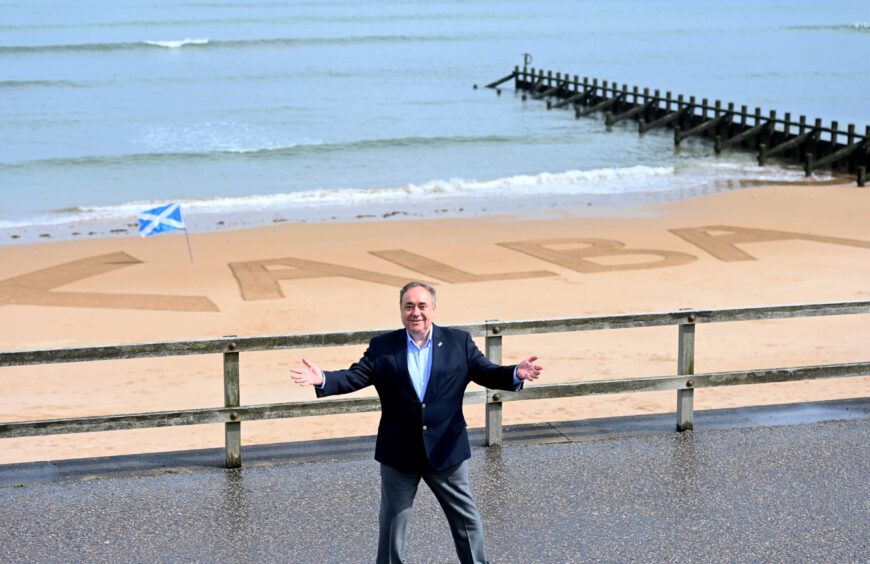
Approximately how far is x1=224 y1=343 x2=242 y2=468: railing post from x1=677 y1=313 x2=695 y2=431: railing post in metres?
3.16

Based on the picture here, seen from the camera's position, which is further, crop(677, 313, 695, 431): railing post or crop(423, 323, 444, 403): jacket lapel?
crop(677, 313, 695, 431): railing post

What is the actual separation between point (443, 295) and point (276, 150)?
26973 mm

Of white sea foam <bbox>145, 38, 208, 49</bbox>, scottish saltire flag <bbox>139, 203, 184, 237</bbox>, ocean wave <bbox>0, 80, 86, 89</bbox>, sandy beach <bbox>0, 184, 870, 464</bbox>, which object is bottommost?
sandy beach <bbox>0, 184, 870, 464</bbox>

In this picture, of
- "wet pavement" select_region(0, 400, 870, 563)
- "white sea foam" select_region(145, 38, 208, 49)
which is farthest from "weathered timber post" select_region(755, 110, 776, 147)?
"white sea foam" select_region(145, 38, 208, 49)

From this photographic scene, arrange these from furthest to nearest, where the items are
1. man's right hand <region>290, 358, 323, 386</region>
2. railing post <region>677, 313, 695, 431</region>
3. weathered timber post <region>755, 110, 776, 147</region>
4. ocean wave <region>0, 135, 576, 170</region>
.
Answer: ocean wave <region>0, 135, 576, 170</region> < weathered timber post <region>755, 110, 776, 147</region> < railing post <region>677, 313, 695, 431</region> < man's right hand <region>290, 358, 323, 386</region>

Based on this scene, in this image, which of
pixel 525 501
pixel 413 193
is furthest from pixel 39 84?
pixel 525 501

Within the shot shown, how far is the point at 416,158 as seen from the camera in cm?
4356

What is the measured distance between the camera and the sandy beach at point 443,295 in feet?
41.3

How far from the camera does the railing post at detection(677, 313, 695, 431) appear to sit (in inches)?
346

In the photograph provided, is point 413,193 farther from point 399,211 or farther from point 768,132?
point 768,132

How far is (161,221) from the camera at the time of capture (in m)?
21.6

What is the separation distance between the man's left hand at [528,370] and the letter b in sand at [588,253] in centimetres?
1464

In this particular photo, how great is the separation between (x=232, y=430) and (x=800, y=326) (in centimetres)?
985

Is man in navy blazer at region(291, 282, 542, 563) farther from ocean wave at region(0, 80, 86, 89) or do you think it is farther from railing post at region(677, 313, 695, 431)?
ocean wave at region(0, 80, 86, 89)
